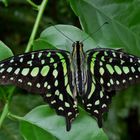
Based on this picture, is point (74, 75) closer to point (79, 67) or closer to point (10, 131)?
point (79, 67)

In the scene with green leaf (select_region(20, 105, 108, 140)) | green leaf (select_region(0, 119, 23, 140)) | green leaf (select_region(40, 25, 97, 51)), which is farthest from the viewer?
green leaf (select_region(0, 119, 23, 140))

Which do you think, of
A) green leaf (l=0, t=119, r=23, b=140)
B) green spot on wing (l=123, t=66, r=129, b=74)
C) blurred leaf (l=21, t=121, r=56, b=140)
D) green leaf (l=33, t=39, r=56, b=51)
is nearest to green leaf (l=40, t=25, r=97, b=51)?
green leaf (l=33, t=39, r=56, b=51)

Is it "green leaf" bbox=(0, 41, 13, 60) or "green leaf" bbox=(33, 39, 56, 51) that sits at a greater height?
"green leaf" bbox=(0, 41, 13, 60)

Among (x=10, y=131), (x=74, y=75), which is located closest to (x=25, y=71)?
(x=74, y=75)

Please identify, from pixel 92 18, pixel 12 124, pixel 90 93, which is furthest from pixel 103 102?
pixel 12 124

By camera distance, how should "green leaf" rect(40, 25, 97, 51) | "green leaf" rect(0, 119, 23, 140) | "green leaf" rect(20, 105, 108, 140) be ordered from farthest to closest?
"green leaf" rect(0, 119, 23, 140) < "green leaf" rect(40, 25, 97, 51) < "green leaf" rect(20, 105, 108, 140)

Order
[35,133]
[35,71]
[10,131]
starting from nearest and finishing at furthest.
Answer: [35,133] → [35,71] → [10,131]

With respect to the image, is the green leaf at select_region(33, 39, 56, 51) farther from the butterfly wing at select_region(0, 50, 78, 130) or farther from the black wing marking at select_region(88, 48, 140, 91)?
the black wing marking at select_region(88, 48, 140, 91)
